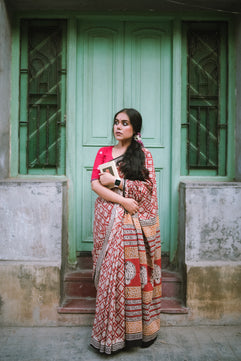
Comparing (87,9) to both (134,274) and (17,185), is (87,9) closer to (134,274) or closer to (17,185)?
(17,185)

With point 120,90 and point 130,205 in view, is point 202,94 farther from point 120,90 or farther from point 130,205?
point 130,205

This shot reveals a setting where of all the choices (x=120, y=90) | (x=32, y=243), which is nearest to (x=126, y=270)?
(x=32, y=243)

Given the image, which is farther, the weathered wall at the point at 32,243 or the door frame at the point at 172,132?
the door frame at the point at 172,132

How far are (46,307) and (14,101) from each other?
222 cm

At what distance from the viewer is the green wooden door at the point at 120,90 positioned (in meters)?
3.79

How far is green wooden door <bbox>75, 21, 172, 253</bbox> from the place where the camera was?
379cm

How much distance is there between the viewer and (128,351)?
2.88 metres

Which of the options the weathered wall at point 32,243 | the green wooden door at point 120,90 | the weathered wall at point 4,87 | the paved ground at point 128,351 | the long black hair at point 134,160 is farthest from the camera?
the green wooden door at point 120,90

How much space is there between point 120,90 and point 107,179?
4.40 ft

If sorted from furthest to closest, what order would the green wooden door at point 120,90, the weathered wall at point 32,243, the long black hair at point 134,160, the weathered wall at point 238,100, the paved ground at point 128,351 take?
the green wooden door at point 120,90
the weathered wall at point 238,100
the weathered wall at point 32,243
the long black hair at point 134,160
the paved ground at point 128,351

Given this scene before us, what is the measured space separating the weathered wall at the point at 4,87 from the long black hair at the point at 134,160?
1.40 metres

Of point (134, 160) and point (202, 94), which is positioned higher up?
point (202, 94)

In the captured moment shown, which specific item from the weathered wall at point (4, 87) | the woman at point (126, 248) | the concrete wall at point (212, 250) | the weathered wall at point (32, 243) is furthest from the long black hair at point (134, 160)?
the weathered wall at point (4, 87)

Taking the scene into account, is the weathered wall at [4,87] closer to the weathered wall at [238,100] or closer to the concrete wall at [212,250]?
the concrete wall at [212,250]
